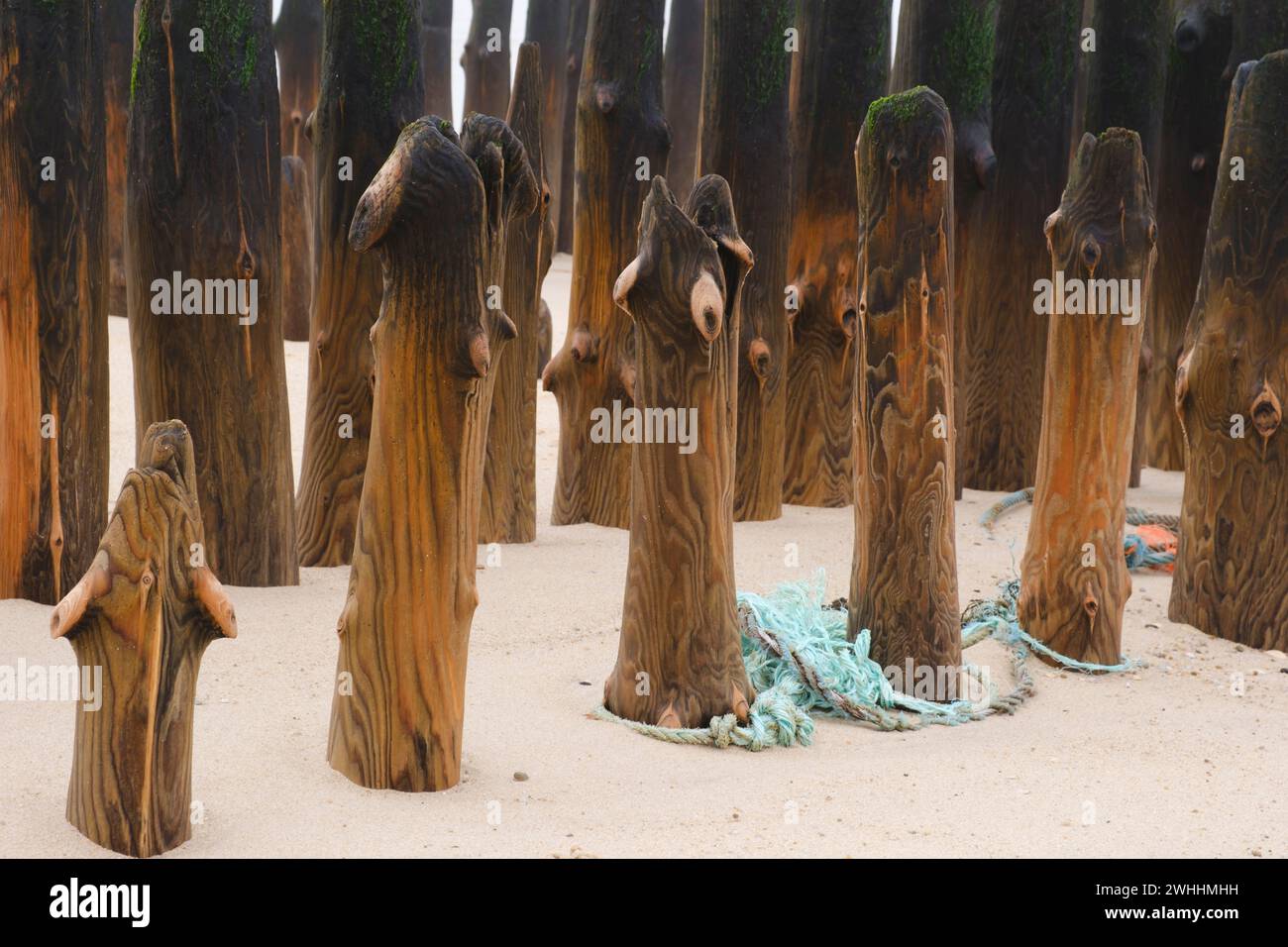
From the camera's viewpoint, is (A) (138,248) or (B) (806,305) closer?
(A) (138,248)

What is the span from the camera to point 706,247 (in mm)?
4617

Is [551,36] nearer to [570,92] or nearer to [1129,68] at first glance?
[570,92]

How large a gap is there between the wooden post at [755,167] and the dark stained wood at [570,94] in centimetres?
866

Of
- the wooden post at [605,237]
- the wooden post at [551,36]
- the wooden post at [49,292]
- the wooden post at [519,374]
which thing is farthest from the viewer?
the wooden post at [551,36]

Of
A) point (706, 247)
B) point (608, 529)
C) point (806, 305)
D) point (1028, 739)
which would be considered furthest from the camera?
point (806, 305)

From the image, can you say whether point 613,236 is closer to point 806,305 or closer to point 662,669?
point 806,305

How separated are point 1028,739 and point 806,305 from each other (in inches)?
147

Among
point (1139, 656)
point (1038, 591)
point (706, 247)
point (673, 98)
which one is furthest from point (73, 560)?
point (673, 98)

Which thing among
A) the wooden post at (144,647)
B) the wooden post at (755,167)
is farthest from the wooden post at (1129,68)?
the wooden post at (144,647)

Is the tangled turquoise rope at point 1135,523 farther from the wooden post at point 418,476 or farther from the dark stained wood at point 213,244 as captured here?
the wooden post at point 418,476

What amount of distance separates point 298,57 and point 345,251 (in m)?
8.80

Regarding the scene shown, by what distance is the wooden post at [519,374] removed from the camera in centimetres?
699

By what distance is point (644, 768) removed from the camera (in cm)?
443

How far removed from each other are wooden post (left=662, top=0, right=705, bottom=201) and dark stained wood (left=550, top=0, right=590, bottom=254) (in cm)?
107
